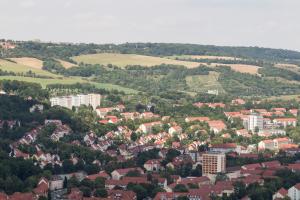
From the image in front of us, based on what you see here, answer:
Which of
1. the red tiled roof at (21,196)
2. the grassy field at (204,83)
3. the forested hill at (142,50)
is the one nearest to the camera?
the red tiled roof at (21,196)

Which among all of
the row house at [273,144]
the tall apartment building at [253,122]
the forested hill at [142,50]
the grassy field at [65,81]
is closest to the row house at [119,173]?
the row house at [273,144]

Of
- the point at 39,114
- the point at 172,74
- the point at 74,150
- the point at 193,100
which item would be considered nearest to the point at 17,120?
the point at 39,114

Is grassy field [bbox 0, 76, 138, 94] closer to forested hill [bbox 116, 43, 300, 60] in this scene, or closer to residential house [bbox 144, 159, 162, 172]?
forested hill [bbox 116, 43, 300, 60]

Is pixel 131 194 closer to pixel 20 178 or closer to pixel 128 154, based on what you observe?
pixel 20 178

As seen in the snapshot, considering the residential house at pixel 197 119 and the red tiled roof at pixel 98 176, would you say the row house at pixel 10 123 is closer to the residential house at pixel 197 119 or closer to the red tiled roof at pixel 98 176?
the red tiled roof at pixel 98 176

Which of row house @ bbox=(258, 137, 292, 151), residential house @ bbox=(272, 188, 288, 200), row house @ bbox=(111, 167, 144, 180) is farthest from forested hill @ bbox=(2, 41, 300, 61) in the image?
residential house @ bbox=(272, 188, 288, 200)

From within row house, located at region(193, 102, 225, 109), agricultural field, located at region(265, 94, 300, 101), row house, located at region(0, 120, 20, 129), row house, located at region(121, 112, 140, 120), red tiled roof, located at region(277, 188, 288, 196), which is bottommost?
agricultural field, located at region(265, 94, 300, 101)
